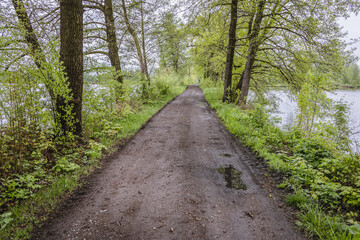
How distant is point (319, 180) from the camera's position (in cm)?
309

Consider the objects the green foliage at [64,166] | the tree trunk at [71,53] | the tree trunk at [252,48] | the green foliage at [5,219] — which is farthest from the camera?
the tree trunk at [252,48]

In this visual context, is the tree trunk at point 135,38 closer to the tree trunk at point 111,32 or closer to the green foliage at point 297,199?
the tree trunk at point 111,32

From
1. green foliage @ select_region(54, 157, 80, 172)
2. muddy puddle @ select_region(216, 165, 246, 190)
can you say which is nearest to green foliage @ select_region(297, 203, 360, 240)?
muddy puddle @ select_region(216, 165, 246, 190)

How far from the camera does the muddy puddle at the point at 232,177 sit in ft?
11.2

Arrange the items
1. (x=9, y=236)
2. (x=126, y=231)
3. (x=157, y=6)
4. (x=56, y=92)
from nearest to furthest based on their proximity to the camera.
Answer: (x=9, y=236), (x=126, y=231), (x=56, y=92), (x=157, y=6)

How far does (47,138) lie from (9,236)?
7.56 ft

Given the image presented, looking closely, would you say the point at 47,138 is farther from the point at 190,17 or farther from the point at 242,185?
the point at 190,17

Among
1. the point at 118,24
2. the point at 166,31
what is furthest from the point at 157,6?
the point at 118,24

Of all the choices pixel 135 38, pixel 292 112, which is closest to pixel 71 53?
pixel 135 38

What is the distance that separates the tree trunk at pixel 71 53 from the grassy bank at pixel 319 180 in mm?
4891

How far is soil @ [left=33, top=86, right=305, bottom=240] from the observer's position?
93.7 inches

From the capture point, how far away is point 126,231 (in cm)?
237

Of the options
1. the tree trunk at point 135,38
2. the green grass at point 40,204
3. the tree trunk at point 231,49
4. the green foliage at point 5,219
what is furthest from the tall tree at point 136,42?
the green foliage at point 5,219

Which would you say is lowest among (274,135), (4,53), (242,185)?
(242,185)
